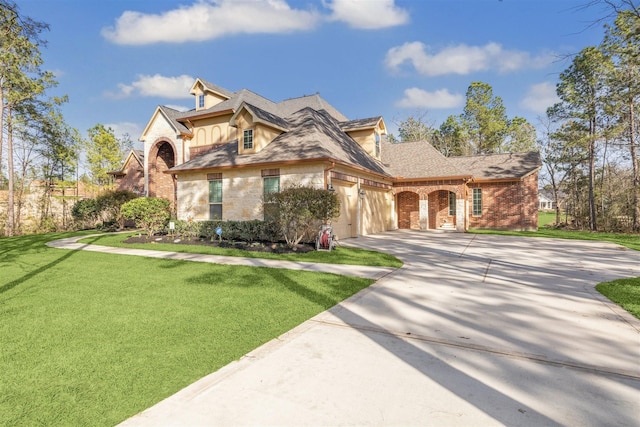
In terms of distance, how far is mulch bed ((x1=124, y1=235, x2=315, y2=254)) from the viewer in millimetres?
11008

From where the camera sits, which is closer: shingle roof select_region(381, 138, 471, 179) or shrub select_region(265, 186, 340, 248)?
shrub select_region(265, 186, 340, 248)

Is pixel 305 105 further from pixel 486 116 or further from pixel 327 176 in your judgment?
pixel 486 116

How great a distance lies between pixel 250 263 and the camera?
341 inches

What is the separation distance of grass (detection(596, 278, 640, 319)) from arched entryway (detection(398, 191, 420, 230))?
14667 millimetres

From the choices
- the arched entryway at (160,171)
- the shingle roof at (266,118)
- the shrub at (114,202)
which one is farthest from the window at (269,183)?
the arched entryway at (160,171)

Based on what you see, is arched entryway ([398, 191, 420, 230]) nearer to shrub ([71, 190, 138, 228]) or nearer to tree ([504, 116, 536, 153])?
shrub ([71, 190, 138, 228])

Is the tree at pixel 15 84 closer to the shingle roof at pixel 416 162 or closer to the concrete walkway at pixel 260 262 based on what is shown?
the concrete walkway at pixel 260 262

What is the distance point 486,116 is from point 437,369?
37802 mm

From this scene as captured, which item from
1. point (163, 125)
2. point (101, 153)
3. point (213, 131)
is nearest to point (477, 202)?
point (213, 131)

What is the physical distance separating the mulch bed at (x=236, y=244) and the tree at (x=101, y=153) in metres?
17.5

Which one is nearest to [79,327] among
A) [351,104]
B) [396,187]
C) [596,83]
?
[396,187]

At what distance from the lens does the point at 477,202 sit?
21.4 metres

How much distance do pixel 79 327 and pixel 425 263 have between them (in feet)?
25.0

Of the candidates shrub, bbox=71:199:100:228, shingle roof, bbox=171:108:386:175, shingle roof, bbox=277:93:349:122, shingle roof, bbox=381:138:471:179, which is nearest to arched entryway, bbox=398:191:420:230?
shingle roof, bbox=381:138:471:179
